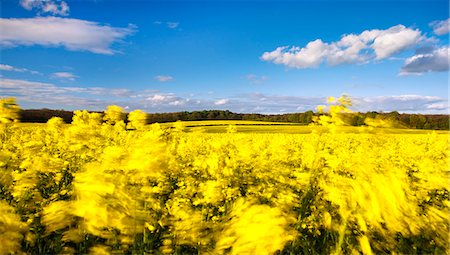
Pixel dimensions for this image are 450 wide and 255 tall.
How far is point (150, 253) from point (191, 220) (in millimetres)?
460

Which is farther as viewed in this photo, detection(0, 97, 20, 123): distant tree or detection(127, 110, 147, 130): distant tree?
detection(0, 97, 20, 123): distant tree

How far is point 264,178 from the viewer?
5891 millimetres

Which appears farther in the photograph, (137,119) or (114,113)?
(114,113)

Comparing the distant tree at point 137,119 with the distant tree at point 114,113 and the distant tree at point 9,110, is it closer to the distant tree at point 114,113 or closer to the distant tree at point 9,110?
the distant tree at point 114,113

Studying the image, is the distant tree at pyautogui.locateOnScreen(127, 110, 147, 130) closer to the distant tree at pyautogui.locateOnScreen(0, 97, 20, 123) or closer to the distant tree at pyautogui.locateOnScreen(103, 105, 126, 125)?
the distant tree at pyautogui.locateOnScreen(103, 105, 126, 125)

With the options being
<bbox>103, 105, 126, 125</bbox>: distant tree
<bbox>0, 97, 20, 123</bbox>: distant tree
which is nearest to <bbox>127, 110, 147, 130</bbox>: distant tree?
<bbox>103, 105, 126, 125</bbox>: distant tree

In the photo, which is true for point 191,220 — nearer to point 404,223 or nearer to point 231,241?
point 231,241

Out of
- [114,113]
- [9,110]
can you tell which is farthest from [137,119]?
[9,110]

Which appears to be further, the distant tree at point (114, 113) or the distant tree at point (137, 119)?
the distant tree at point (114, 113)

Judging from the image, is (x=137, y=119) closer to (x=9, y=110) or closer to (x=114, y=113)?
(x=114, y=113)

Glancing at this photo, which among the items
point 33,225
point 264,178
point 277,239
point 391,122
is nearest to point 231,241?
point 277,239

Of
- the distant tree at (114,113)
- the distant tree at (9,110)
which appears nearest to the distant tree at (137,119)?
the distant tree at (114,113)

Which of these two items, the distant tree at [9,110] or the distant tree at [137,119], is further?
the distant tree at [9,110]

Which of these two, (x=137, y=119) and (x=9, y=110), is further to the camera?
(x=9, y=110)
